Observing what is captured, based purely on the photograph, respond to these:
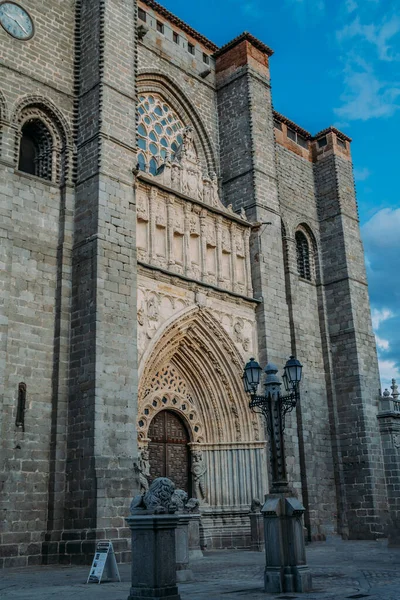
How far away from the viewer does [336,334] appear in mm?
21375

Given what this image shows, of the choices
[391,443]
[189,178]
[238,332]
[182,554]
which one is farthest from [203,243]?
[182,554]

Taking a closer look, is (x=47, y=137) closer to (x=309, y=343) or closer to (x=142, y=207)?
(x=142, y=207)

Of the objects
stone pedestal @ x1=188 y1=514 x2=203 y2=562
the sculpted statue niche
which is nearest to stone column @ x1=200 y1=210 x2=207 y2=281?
the sculpted statue niche

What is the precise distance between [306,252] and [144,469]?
10.8m

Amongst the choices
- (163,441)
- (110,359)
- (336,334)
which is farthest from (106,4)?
(336,334)

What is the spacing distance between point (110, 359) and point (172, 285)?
10.4ft

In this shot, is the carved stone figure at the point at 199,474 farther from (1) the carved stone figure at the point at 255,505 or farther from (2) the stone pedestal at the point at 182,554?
(2) the stone pedestal at the point at 182,554

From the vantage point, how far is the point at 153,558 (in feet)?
21.9

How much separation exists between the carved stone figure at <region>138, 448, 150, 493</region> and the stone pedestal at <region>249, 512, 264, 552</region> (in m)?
2.57

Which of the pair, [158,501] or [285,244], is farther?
[285,244]

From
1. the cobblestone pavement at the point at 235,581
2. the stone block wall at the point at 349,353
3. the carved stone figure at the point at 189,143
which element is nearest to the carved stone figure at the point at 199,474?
the cobblestone pavement at the point at 235,581

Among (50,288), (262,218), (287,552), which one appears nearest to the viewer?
(287,552)

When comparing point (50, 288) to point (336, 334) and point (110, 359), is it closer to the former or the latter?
point (110, 359)

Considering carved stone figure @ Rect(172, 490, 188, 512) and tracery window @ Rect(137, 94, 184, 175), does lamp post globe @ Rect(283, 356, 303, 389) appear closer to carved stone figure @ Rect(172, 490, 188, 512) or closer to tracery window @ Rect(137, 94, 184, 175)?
carved stone figure @ Rect(172, 490, 188, 512)
